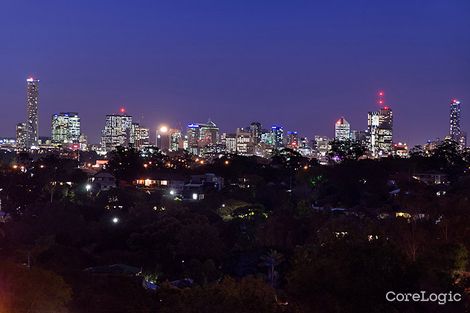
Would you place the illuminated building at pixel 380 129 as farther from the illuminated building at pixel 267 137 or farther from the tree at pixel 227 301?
the tree at pixel 227 301

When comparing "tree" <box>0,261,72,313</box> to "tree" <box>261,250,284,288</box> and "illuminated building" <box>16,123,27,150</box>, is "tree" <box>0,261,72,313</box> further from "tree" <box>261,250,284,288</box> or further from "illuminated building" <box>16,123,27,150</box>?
"illuminated building" <box>16,123,27,150</box>

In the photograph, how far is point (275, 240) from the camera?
1043 inches

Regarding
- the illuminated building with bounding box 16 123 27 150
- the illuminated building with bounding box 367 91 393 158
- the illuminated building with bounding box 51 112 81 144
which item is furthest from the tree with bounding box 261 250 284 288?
the illuminated building with bounding box 16 123 27 150

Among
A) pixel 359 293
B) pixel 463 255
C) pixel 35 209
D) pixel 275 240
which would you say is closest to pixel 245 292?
pixel 359 293

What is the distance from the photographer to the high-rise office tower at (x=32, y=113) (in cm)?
17688

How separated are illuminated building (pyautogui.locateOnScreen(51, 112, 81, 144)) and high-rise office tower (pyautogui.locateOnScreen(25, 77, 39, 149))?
7.03 meters

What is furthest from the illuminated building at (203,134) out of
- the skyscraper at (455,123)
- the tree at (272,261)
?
the tree at (272,261)

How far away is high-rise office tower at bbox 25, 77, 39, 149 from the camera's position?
580 feet

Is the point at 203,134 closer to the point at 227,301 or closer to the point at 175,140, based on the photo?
the point at 175,140

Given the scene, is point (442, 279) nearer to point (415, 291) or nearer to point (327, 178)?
point (415, 291)

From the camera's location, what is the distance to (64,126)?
172 metres

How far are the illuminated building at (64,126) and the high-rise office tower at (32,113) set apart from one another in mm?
7025

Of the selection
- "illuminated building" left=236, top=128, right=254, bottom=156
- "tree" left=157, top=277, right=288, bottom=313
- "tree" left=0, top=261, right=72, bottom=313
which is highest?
"illuminated building" left=236, top=128, right=254, bottom=156

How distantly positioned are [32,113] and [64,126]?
17.3 metres
